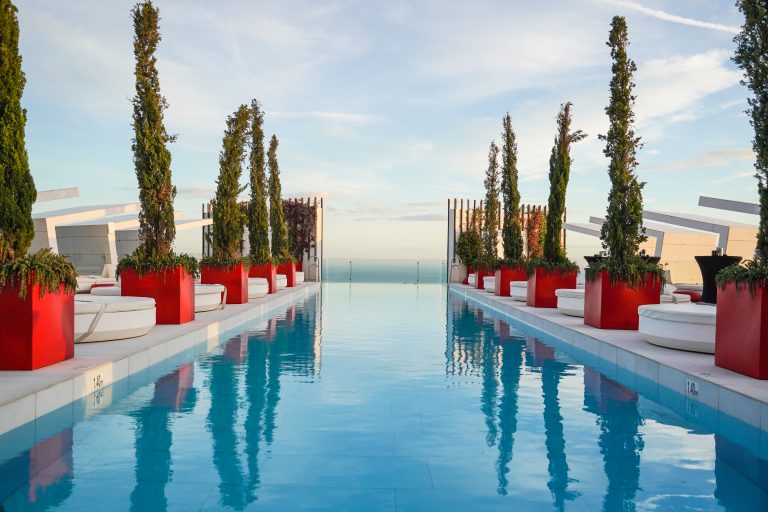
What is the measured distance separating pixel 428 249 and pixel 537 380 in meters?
25.7

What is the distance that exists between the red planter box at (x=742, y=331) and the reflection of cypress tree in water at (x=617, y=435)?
1093 millimetres

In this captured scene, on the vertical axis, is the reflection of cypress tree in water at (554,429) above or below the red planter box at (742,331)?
below

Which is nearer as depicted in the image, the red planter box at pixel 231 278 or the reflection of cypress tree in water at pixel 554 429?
the reflection of cypress tree in water at pixel 554 429

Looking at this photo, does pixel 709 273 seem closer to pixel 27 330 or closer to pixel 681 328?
pixel 681 328

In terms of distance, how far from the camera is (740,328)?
6.95 metres

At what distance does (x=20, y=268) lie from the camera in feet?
22.4

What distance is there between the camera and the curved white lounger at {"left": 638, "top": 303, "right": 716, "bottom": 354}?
8180 millimetres

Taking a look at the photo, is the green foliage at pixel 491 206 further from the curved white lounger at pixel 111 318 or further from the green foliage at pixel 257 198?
the curved white lounger at pixel 111 318

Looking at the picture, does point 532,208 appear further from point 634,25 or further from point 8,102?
point 8,102

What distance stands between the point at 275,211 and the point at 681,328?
19.2 meters

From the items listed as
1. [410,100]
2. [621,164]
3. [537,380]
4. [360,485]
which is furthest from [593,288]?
[410,100]

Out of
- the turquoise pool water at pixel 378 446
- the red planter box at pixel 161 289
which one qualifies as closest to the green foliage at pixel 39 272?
the turquoise pool water at pixel 378 446

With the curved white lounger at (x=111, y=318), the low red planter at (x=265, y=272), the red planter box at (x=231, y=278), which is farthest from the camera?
the low red planter at (x=265, y=272)

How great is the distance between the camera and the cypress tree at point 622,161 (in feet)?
38.7
